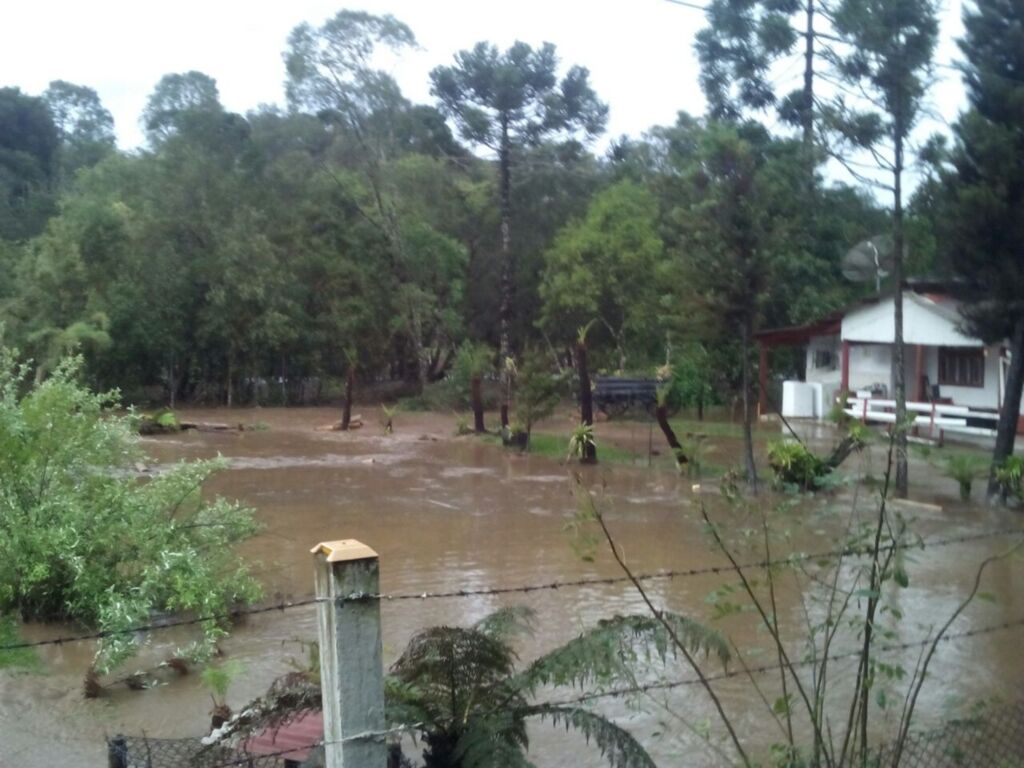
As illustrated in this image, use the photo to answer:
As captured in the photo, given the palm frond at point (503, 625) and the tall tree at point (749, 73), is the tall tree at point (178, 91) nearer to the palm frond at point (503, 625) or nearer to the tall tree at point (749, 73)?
the tall tree at point (749, 73)

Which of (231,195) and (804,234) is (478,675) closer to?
(804,234)

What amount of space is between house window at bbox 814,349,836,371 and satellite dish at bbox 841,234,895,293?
429 cm

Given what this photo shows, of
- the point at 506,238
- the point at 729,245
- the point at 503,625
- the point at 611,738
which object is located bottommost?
the point at 611,738

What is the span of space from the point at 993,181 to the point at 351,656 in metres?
13.3

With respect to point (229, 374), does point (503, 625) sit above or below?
below

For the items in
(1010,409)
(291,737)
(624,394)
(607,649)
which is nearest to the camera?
(607,649)

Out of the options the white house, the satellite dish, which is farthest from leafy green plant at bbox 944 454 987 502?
the satellite dish

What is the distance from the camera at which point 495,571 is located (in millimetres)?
11438

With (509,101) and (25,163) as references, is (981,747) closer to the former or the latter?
(509,101)

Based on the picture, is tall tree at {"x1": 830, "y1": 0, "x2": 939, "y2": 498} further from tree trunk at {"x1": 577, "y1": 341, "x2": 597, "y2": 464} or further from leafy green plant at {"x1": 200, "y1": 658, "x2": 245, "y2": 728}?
leafy green plant at {"x1": 200, "y1": 658, "x2": 245, "y2": 728}

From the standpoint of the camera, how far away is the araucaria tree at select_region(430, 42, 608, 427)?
32031 mm

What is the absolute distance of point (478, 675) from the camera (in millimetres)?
4625

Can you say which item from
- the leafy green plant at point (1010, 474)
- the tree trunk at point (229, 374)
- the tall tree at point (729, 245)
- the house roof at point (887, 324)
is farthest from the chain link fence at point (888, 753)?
the tree trunk at point (229, 374)

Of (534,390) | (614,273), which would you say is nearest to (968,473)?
(534,390)
